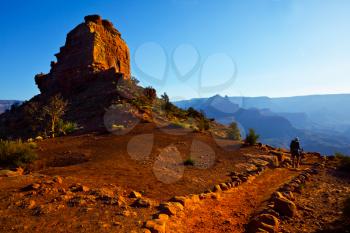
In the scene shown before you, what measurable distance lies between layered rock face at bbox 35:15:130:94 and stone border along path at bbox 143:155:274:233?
1186 inches

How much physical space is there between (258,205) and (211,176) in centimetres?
341

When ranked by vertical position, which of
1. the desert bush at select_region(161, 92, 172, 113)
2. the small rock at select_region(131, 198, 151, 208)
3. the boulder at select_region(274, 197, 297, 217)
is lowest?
the boulder at select_region(274, 197, 297, 217)

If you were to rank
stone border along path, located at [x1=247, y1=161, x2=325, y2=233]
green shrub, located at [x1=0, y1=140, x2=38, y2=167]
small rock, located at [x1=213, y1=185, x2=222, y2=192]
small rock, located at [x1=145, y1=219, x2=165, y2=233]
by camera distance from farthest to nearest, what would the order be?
green shrub, located at [x1=0, y1=140, x2=38, y2=167], small rock, located at [x1=213, y1=185, x2=222, y2=192], stone border along path, located at [x1=247, y1=161, x2=325, y2=233], small rock, located at [x1=145, y1=219, x2=165, y2=233]

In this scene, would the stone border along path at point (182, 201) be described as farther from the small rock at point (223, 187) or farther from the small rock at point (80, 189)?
the small rock at point (80, 189)

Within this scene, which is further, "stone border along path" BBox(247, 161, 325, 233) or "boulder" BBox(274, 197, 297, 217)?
"boulder" BBox(274, 197, 297, 217)

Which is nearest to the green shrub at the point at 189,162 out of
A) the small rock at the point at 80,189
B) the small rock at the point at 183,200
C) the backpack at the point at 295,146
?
the small rock at the point at 183,200

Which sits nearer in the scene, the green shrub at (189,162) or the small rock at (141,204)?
the small rock at (141,204)

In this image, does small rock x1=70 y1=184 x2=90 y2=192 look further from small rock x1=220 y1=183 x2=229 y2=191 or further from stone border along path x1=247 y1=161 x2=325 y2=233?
small rock x1=220 y1=183 x2=229 y2=191

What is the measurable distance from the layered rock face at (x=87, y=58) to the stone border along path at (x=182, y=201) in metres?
30.1

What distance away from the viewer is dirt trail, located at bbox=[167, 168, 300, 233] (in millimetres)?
7566

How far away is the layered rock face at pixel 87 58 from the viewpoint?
4509 cm

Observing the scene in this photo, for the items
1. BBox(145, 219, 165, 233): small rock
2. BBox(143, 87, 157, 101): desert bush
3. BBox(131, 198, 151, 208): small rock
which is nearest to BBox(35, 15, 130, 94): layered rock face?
BBox(143, 87, 157, 101): desert bush

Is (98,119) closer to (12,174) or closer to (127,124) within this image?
(127,124)

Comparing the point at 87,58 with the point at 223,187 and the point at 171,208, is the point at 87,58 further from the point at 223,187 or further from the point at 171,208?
the point at 171,208
